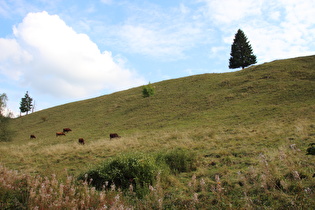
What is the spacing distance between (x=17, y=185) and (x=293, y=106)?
29.1 metres

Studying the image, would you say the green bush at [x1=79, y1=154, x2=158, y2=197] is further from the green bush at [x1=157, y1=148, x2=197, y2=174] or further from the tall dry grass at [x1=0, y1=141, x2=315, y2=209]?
the green bush at [x1=157, y1=148, x2=197, y2=174]

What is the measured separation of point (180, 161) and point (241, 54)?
65.8 metres

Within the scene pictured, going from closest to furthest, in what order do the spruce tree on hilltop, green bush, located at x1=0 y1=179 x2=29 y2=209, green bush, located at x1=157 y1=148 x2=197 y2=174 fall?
green bush, located at x1=0 y1=179 x2=29 y2=209, green bush, located at x1=157 y1=148 x2=197 y2=174, the spruce tree on hilltop

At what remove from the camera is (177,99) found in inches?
1829

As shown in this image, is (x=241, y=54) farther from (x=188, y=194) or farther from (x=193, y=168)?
(x=188, y=194)

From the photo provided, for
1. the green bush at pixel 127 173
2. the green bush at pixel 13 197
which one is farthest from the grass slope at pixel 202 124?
the green bush at pixel 13 197

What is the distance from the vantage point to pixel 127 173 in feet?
24.9

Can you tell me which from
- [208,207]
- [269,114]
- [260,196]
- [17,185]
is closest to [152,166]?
[208,207]

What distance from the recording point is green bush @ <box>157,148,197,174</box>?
29.1ft

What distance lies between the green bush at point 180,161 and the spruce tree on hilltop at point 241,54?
64.2m

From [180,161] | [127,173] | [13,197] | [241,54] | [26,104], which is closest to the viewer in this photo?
[13,197]

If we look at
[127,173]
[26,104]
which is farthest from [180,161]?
[26,104]

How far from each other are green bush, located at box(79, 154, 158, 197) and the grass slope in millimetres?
2327

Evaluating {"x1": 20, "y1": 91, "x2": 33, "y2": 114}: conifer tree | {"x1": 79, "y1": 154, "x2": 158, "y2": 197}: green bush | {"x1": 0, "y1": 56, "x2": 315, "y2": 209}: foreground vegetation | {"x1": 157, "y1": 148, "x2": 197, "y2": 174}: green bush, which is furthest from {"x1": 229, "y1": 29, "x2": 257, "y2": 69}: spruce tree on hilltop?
{"x1": 20, "y1": 91, "x2": 33, "y2": 114}: conifer tree
